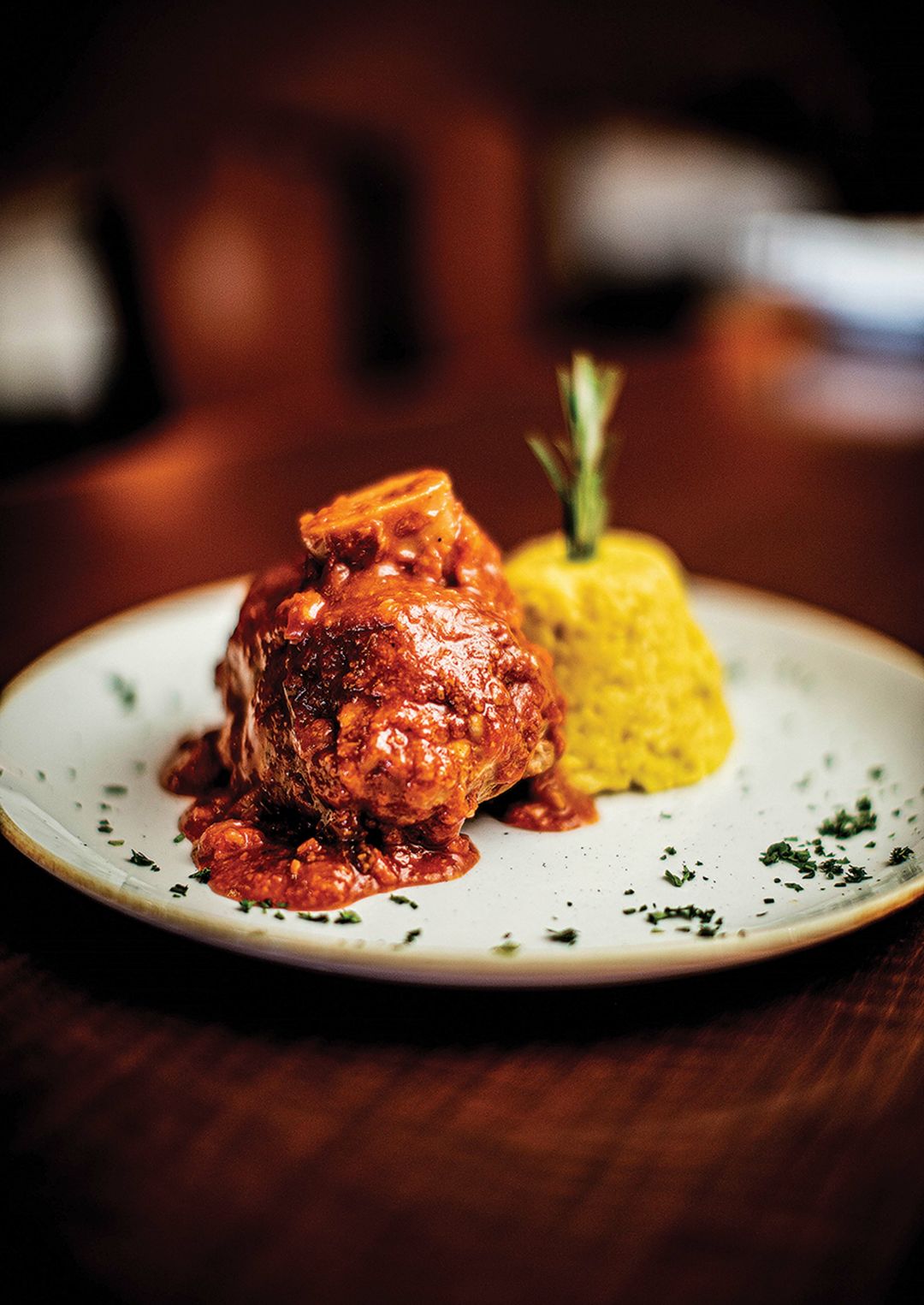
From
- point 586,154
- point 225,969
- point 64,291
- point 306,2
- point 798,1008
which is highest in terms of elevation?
point 306,2

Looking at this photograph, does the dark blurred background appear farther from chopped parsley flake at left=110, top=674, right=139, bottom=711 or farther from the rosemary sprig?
the rosemary sprig

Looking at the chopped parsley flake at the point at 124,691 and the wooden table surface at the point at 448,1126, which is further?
the chopped parsley flake at the point at 124,691

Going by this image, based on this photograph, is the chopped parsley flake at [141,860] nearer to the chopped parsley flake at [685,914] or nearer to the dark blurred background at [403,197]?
the chopped parsley flake at [685,914]

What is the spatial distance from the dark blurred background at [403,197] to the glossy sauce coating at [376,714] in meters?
3.66

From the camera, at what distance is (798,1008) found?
1679 millimetres

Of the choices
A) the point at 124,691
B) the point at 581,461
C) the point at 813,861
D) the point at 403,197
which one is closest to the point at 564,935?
the point at 813,861

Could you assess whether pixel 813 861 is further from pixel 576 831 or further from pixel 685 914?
pixel 576 831

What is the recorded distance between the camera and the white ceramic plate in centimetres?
162

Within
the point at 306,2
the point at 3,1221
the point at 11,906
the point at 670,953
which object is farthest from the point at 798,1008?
the point at 306,2

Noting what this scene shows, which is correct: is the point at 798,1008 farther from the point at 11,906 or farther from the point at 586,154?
the point at 586,154

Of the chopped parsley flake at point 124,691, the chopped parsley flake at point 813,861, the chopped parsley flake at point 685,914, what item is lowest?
the chopped parsley flake at point 813,861

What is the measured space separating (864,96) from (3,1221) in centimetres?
1378

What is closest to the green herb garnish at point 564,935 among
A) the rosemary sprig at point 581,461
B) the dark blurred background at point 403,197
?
the rosemary sprig at point 581,461

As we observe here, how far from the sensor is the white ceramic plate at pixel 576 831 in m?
1.62
